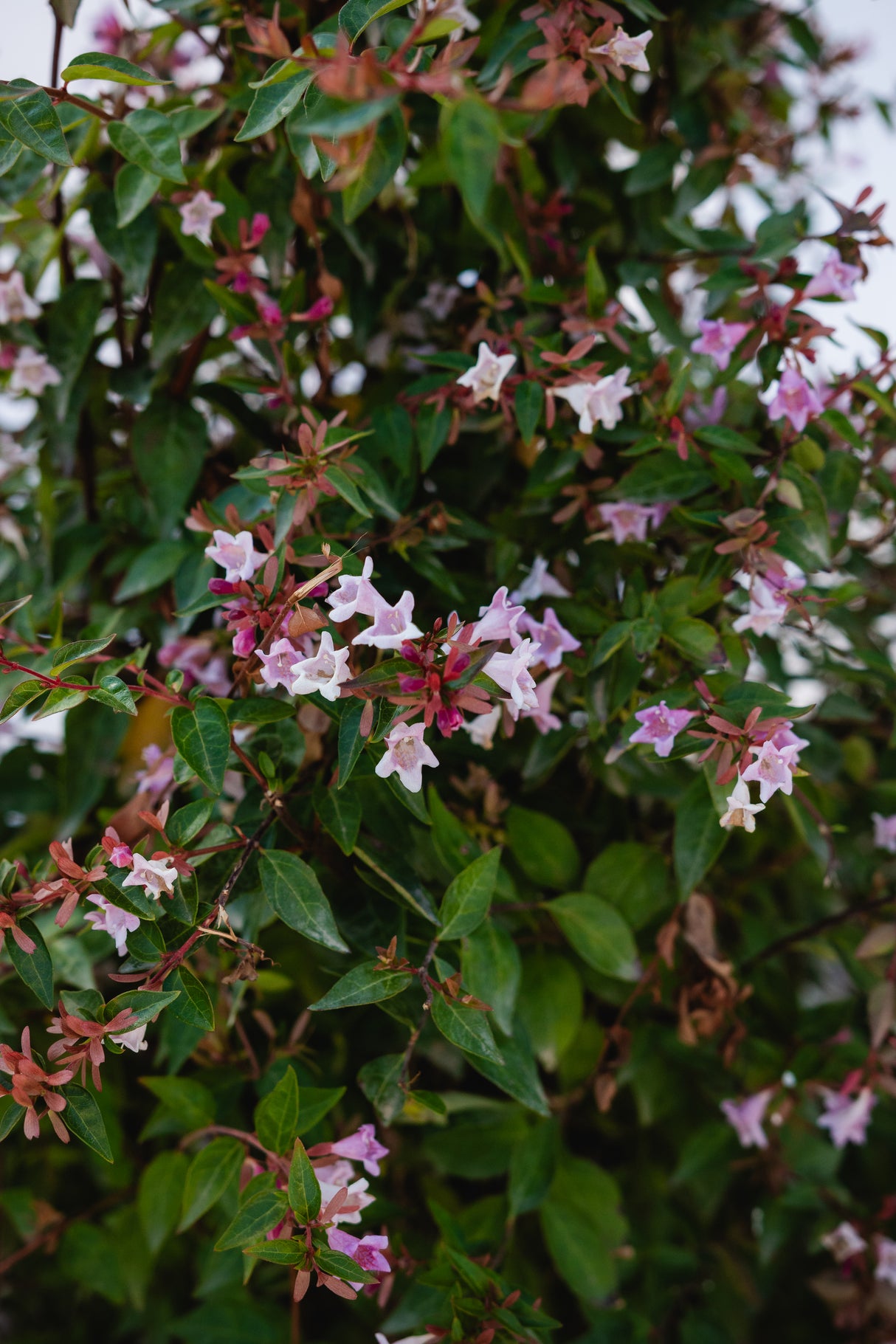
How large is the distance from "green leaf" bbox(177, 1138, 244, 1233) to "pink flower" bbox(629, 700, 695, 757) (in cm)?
42

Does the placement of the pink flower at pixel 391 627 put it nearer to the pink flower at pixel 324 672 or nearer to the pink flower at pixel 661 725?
the pink flower at pixel 324 672

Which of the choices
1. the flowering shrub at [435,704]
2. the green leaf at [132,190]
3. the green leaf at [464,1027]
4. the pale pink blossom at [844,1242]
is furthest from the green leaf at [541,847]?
the green leaf at [132,190]

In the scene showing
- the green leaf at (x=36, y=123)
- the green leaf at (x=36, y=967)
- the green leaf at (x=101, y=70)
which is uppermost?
the green leaf at (x=101, y=70)

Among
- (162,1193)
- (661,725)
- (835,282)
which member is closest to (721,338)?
(835,282)

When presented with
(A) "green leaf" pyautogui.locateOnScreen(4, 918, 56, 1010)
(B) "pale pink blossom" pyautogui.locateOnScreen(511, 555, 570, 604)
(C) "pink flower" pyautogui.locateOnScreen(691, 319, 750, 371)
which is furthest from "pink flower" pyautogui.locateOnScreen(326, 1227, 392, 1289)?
(C) "pink flower" pyautogui.locateOnScreen(691, 319, 750, 371)

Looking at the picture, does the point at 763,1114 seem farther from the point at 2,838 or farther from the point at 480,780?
the point at 2,838

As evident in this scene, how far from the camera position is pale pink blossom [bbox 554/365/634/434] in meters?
0.70

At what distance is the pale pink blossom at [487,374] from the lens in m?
0.69

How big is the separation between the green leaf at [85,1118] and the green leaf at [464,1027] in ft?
0.68

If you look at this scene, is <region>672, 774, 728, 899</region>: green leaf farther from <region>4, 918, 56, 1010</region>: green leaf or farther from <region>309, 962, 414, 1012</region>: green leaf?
<region>4, 918, 56, 1010</region>: green leaf

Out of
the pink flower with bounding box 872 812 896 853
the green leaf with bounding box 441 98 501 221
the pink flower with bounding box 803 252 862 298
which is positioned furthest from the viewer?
the pink flower with bounding box 872 812 896 853

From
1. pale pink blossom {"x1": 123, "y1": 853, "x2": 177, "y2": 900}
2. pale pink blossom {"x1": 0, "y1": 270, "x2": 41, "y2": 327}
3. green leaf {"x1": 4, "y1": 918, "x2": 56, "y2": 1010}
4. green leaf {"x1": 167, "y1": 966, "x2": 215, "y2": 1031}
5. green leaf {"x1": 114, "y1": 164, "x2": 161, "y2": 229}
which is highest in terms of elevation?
green leaf {"x1": 114, "y1": 164, "x2": 161, "y2": 229}

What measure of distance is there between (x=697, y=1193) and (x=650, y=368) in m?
0.83

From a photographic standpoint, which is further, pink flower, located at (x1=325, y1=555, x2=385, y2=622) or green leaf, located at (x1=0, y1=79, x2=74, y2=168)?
green leaf, located at (x1=0, y1=79, x2=74, y2=168)
